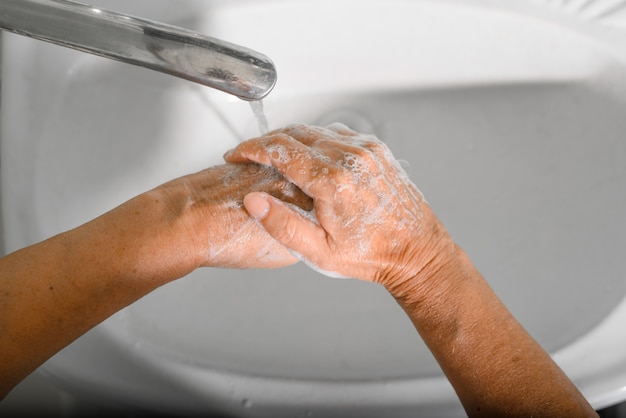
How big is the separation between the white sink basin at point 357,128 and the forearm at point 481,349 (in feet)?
0.21

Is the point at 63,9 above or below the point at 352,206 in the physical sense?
above

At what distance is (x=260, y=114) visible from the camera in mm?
695

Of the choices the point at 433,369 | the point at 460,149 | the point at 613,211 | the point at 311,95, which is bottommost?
the point at 433,369

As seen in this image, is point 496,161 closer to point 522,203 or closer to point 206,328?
point 522,203

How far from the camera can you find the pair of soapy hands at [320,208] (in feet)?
1.67

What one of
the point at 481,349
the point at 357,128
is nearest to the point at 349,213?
the point at 481,349

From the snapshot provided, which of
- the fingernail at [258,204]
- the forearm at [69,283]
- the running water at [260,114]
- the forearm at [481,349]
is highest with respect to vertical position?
the running water at [260,114]

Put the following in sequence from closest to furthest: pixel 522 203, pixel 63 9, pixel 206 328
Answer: pixel 63 9 → pixel 206 328 → pixel 522 203

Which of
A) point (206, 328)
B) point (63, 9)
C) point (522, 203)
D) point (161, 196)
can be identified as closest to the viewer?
point (63, 9)

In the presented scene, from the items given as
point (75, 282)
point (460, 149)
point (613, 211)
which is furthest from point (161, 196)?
point (613, 211)

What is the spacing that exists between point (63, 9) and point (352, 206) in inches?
11.5

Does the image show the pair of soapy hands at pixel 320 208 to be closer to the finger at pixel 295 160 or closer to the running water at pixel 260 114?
the finger at pixel 295 160

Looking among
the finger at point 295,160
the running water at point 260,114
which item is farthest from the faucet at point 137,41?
the running water at point 260,114

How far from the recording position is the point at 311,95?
799mm
